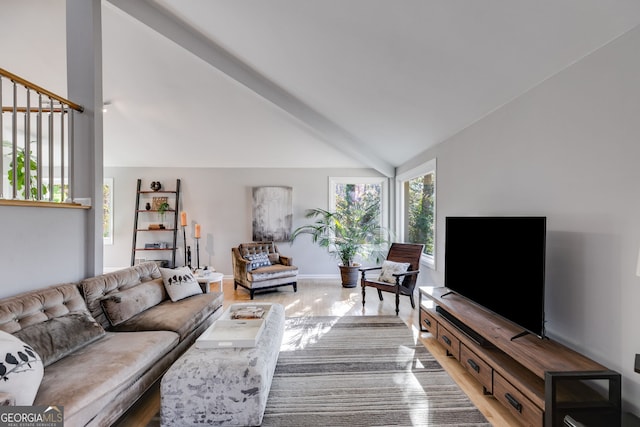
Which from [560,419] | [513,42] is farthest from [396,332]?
[513,42]

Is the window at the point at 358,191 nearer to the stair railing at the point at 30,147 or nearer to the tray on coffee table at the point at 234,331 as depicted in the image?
the tray on coffee table at the point at 234,331

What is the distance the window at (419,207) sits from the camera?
13.9 feet

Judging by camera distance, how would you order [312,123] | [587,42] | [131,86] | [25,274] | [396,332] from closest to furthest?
[587,42]
[25,274]
[396,332]
[131,86]
[312,123]

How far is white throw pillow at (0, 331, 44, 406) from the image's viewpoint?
127 cm

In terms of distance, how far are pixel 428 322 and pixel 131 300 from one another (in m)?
2.78

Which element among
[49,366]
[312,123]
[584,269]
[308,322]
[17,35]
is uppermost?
[17,35]

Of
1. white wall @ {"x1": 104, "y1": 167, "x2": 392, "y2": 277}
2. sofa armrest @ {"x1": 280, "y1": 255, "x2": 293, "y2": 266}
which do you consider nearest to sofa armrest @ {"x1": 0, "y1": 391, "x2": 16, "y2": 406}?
sofa armrest @ {"x1": 280, "y1": 255, "x2": 293, "y2": 266}

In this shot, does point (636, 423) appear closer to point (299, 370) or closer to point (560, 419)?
point (560, 419)

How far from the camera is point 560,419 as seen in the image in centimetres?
145

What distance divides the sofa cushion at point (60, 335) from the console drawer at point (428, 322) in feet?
9.12

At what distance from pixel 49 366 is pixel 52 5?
11.2ft

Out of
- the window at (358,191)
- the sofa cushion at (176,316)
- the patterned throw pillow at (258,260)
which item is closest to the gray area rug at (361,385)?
the sofa cushion at (176,316)

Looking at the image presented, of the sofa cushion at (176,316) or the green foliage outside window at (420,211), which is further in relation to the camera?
the green foliage outside window at (420,211)

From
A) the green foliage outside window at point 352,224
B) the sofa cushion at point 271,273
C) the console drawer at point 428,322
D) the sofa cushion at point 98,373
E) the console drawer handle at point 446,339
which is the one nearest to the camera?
the sofa cushion at point 98,373
